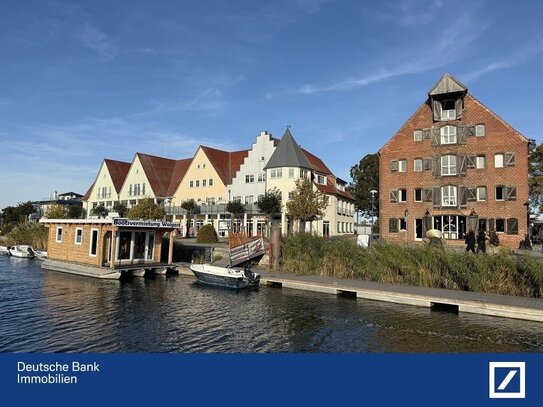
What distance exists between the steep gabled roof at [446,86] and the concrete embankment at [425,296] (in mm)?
26340

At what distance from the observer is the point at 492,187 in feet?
135

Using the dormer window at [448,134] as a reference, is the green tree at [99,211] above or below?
below

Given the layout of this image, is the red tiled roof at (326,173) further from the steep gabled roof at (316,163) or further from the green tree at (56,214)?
the green tree at (56,214)

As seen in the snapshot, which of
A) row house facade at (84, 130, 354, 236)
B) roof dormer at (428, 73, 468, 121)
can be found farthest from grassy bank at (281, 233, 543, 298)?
row house facade at (84, 130, 354, 236)

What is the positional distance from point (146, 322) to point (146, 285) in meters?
10.3

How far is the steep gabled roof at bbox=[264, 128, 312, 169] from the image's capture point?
2232 inches

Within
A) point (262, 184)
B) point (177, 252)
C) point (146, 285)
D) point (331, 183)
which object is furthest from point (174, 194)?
point (146, 285)

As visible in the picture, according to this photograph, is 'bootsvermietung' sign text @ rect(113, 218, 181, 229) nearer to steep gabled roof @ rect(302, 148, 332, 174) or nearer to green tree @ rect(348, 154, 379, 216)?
steep gabled roof @ rect(302, 148, 332, 174)

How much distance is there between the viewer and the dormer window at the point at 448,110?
1705 inches

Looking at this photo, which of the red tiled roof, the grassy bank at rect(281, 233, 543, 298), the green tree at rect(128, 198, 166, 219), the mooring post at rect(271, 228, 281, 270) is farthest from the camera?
the red tiled roof

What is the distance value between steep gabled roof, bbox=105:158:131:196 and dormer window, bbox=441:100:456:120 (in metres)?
55.0

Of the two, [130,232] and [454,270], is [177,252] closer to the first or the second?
[130,232]

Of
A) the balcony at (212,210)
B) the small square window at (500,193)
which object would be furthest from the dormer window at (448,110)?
the balcony at (212,210)

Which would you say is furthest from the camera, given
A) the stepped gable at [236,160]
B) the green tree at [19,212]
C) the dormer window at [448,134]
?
the green tree at [19,212]
